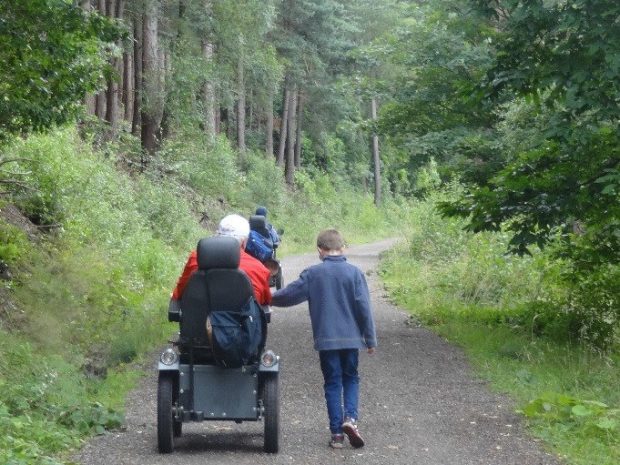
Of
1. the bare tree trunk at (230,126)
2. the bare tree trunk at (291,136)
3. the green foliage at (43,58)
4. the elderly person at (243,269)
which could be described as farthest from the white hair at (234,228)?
the bare tree trunk at (230,126)

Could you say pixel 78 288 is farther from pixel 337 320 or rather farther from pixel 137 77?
pixel 137 77

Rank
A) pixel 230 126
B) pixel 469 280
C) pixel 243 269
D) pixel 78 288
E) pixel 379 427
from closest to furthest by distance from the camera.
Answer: pixel 243 269 → pixel 379 427 → pixel 78 288 → pixel 469 280 → pixel 230 126

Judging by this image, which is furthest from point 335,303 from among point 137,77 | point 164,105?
point 137,77

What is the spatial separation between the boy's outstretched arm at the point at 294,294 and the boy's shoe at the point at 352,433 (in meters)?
1.04

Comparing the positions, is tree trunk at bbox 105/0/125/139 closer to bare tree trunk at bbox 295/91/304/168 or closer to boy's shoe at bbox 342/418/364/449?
boy's shoe at bbox 342/418/364/449

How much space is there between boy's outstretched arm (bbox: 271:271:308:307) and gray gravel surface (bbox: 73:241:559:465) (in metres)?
1.17

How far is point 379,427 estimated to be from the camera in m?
9.53

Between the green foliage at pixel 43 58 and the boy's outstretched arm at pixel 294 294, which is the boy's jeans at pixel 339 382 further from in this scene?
the green foliage at pixel 43 58

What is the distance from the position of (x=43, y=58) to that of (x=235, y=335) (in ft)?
16.9

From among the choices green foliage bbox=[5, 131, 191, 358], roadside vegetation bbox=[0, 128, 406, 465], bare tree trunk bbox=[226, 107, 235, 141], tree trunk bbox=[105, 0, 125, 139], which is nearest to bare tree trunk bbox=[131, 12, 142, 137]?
tree trunk bbox=[105, 0, 125, 139]

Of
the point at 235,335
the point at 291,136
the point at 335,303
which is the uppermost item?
the point at 291,136

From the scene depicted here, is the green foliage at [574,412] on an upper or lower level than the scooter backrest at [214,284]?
lower

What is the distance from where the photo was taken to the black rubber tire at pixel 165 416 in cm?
795

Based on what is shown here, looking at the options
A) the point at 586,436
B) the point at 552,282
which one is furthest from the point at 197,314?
the point at 552,282
